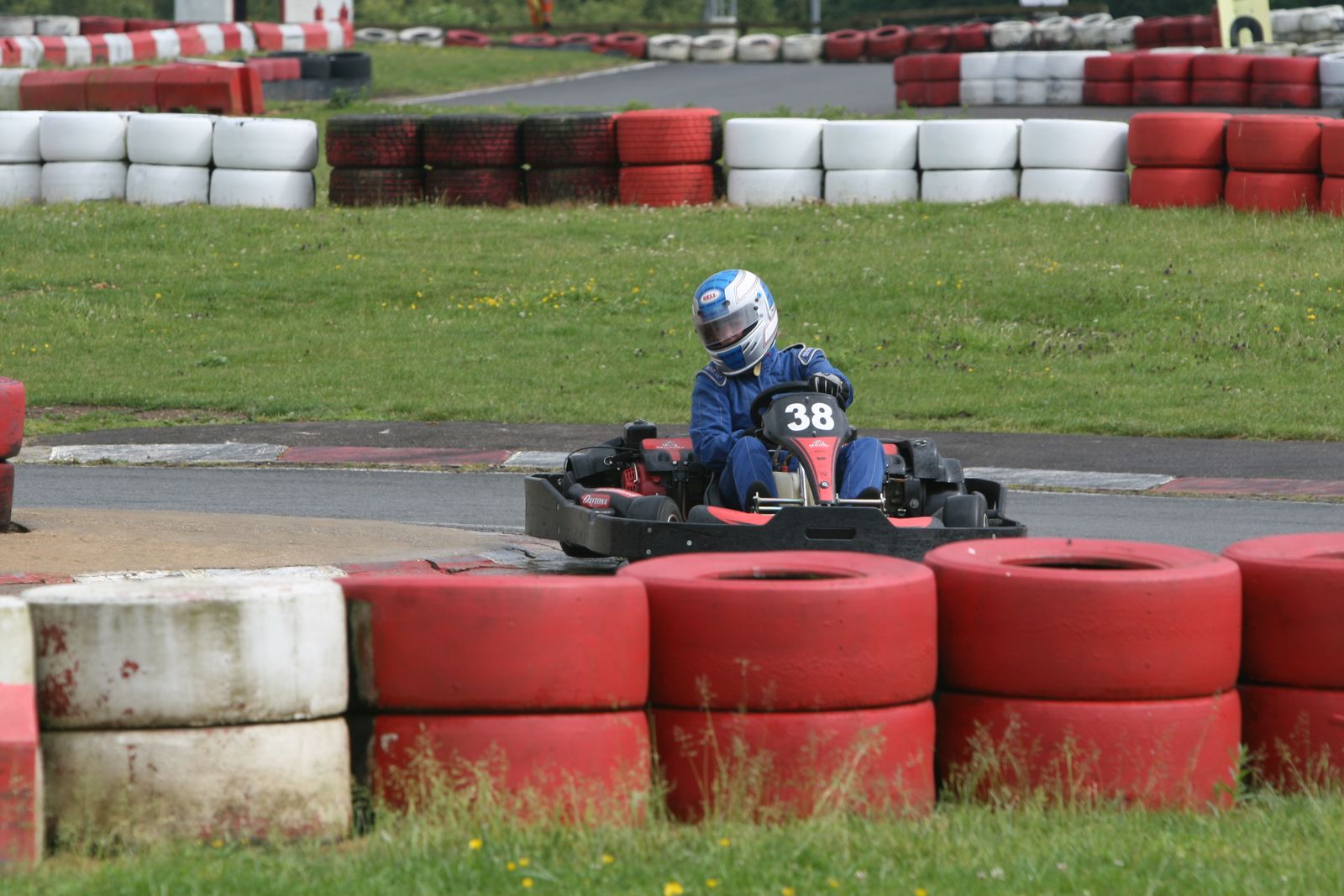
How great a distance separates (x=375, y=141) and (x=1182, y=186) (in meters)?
7.89

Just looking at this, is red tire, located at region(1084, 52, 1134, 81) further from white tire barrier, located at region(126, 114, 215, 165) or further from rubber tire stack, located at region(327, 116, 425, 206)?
white tire barrier, located at region(126, 114, 215, 165)

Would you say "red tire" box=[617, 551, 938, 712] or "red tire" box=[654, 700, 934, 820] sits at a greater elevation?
"red tire" box=[617, 551, 938, 712]

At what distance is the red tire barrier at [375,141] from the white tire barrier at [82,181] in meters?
2.17

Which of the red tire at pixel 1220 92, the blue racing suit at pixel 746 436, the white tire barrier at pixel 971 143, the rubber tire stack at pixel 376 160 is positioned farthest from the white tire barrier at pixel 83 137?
the red tire at pixel 1220 92

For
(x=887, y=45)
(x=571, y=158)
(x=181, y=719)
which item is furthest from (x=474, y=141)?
(x=887, y=45)

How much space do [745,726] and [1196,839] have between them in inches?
41.1

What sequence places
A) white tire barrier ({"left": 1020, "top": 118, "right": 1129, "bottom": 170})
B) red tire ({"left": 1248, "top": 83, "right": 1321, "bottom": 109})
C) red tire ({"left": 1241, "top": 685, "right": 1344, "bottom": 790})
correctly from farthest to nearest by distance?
red tire ({"left": 1248, "top": 83, "right": 1321, "bottom": 109}), white tire barrier ({"left": 1020, "top": 118, "right": 1129, "bottom": 170}), red tire ({"left": 1241, "top": 685, "right": 1344, "bottom": 790})

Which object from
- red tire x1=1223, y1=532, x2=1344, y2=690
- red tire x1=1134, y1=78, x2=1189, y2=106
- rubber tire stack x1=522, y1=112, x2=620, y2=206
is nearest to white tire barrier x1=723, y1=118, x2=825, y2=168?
rubber tire stack x1=522, y1=112, x2=620, y2=206

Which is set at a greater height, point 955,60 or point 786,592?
point 955,60

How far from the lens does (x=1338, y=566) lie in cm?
469

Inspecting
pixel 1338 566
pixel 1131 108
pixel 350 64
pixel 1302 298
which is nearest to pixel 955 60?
pixel 1131 108

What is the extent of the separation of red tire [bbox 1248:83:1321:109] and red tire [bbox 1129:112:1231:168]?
8.51 meters

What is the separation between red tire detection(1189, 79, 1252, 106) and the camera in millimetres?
25156

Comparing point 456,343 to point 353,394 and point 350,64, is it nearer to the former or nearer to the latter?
point 353,394
